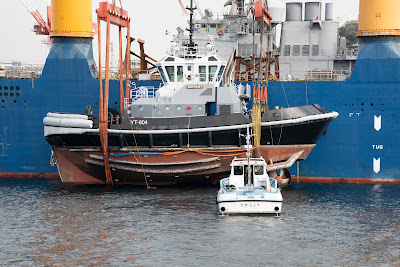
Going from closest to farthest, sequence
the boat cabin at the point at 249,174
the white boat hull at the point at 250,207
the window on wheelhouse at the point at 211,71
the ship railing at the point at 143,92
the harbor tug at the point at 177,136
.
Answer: the white boat hull at the point at 250,207, the boat cabin at the point at 249,174, the harbor tug at the point at 177,136, the ship railing at the point at 143,92, the window on wheelhouse at the point at 211,71

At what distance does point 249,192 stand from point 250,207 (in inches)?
32.0

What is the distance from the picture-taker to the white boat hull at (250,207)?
84.6ft

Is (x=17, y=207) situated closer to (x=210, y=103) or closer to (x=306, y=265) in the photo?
(x=210, y=103)

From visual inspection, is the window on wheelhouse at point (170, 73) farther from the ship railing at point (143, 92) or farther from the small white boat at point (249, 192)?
the small white boat at point (249, 192)

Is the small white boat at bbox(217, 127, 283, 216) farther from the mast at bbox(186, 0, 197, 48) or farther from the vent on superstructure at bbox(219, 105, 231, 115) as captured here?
the mast at bbox(186, 0, 197, 48)

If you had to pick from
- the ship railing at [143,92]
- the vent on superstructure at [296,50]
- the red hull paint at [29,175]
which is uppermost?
the vent on superstructure at [296,50]

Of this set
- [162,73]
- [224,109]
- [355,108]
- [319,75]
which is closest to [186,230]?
[224,109]

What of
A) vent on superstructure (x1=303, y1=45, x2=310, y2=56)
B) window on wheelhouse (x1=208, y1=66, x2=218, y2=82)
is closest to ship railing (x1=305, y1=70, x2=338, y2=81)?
vent on superstructure (x1=303, y1=45, x2=310, y2=56)

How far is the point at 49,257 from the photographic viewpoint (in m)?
21.0

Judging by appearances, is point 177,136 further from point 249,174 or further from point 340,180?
point 340,180

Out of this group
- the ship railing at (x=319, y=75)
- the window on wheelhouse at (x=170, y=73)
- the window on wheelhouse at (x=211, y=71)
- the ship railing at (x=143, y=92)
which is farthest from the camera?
the ship railing at (x=319, y=75)

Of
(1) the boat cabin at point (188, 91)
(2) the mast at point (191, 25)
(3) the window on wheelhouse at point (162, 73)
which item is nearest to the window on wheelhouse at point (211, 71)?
(1) the boat cabin at point (188, 91)

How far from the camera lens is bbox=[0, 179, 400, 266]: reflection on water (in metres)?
21.0

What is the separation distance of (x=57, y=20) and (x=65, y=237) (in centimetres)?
1746
